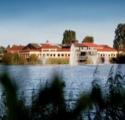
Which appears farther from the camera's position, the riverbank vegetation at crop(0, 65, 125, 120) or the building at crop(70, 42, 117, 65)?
the building at crop(70, 42, 117, 65)

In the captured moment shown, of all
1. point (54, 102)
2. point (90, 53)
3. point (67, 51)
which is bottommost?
point (54, 102)

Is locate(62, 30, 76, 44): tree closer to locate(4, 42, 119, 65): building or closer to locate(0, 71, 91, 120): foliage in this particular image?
locate(4, 42, 119, 65): building

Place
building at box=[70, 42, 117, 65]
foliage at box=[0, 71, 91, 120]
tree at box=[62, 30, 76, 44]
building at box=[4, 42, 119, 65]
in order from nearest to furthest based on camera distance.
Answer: foliage at box=[0, 71, 91, 120], building at box=[70, 42, 117, 65], building at box=[4, 42, 119, 65], tree at box=[62, 30, 76, 44]

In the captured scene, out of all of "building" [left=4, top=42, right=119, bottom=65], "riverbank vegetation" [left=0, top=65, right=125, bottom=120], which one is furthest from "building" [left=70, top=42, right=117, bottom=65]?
"riverbank vegetation" [left=0, top=65, right=125, bottom=120]

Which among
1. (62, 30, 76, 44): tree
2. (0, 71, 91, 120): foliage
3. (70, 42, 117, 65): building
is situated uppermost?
(62, 30, 76, 44): tree

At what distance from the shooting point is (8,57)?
1.65 metres

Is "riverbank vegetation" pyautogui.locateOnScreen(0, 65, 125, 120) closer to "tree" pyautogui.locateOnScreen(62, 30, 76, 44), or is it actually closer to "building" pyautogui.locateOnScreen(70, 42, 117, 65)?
"building" pyautogui.locateOnScreen(70, 42, 117, 65)

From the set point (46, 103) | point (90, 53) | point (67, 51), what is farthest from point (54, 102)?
point (67, 51)

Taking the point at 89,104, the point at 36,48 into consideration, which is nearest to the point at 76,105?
the point at 89,104

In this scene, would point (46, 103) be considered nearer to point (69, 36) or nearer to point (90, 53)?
point (90, 53)

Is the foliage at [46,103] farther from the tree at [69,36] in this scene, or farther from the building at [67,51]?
the tree at [69,36]

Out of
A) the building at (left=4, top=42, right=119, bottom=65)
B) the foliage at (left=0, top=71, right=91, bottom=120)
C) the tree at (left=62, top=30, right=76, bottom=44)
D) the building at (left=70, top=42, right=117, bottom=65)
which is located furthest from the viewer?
the tree at (left=62, top=30, right=76, bottom=44)

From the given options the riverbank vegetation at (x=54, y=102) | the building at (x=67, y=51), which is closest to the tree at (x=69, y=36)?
the building at (x=67, y=51)

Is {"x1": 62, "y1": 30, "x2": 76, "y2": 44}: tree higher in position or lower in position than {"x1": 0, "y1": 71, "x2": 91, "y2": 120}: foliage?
higher
